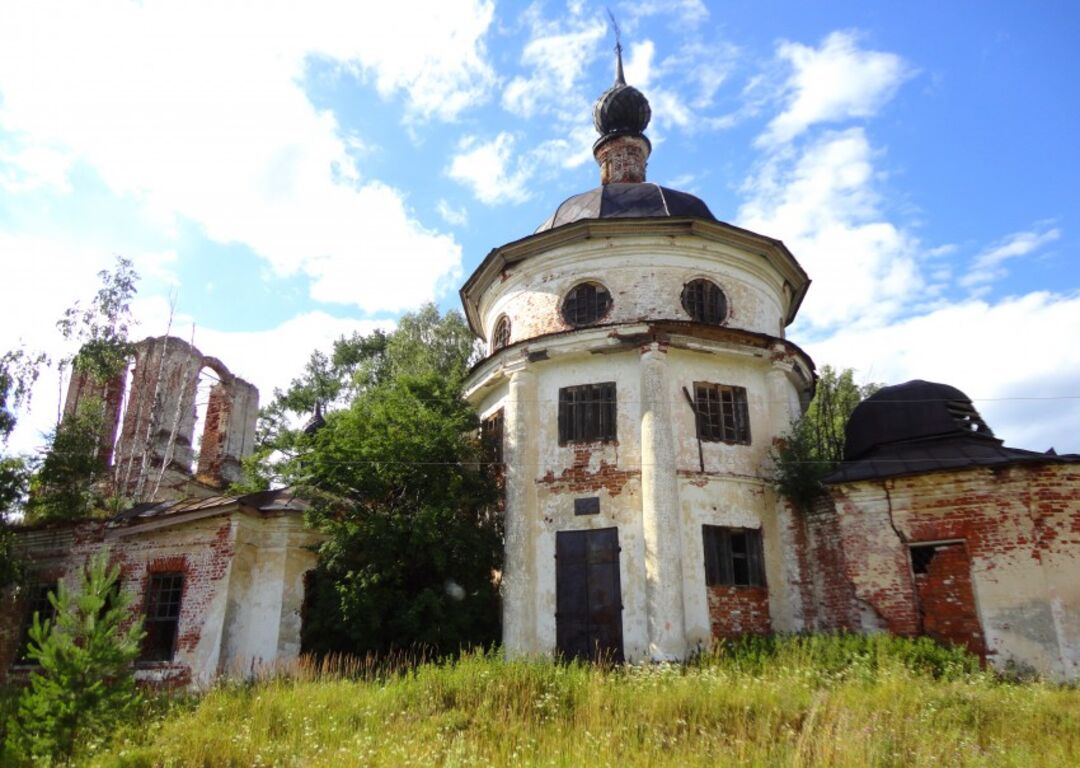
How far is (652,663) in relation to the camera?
12.2 m

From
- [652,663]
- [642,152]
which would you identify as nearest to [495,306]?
[642,152]

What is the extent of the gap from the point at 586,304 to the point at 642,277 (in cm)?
127

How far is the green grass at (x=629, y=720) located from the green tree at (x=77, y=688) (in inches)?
14.6

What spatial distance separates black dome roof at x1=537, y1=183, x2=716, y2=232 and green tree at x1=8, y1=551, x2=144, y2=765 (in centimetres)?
1125

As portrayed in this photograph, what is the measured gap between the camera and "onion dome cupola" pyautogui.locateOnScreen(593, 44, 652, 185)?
20250 mm

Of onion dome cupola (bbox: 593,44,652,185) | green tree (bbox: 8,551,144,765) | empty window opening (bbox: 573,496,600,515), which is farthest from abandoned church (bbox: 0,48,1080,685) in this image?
green tree (bbox: 8,551,144,765)

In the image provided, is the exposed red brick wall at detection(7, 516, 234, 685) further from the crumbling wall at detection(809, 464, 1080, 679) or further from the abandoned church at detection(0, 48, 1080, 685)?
the crumbling wall at detection(809, 464, 1080, 679)

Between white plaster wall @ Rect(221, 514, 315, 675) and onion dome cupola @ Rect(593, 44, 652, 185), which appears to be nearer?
white plaster wall @ Rect(221, 514, 315, 675)

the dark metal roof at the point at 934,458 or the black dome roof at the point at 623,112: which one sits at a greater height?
the black dome roof at the point at 623,112

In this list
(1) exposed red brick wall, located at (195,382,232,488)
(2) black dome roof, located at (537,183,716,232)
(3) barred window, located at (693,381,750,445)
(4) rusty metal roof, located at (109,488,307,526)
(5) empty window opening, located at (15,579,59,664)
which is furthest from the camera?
(1) exposed red brick wall, located at (195,382,232,488)

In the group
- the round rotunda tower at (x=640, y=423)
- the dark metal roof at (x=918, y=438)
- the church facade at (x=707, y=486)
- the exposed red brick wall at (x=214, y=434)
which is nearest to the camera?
the church facade at (x=707, y=486)

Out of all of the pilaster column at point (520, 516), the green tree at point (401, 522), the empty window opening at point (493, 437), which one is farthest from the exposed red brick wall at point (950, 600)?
the empty window opening at point (493, 437)

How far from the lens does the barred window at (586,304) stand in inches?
615

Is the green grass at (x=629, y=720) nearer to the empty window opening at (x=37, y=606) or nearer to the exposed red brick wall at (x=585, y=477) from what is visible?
the exposed red brick wall at (x=585, y=477)
